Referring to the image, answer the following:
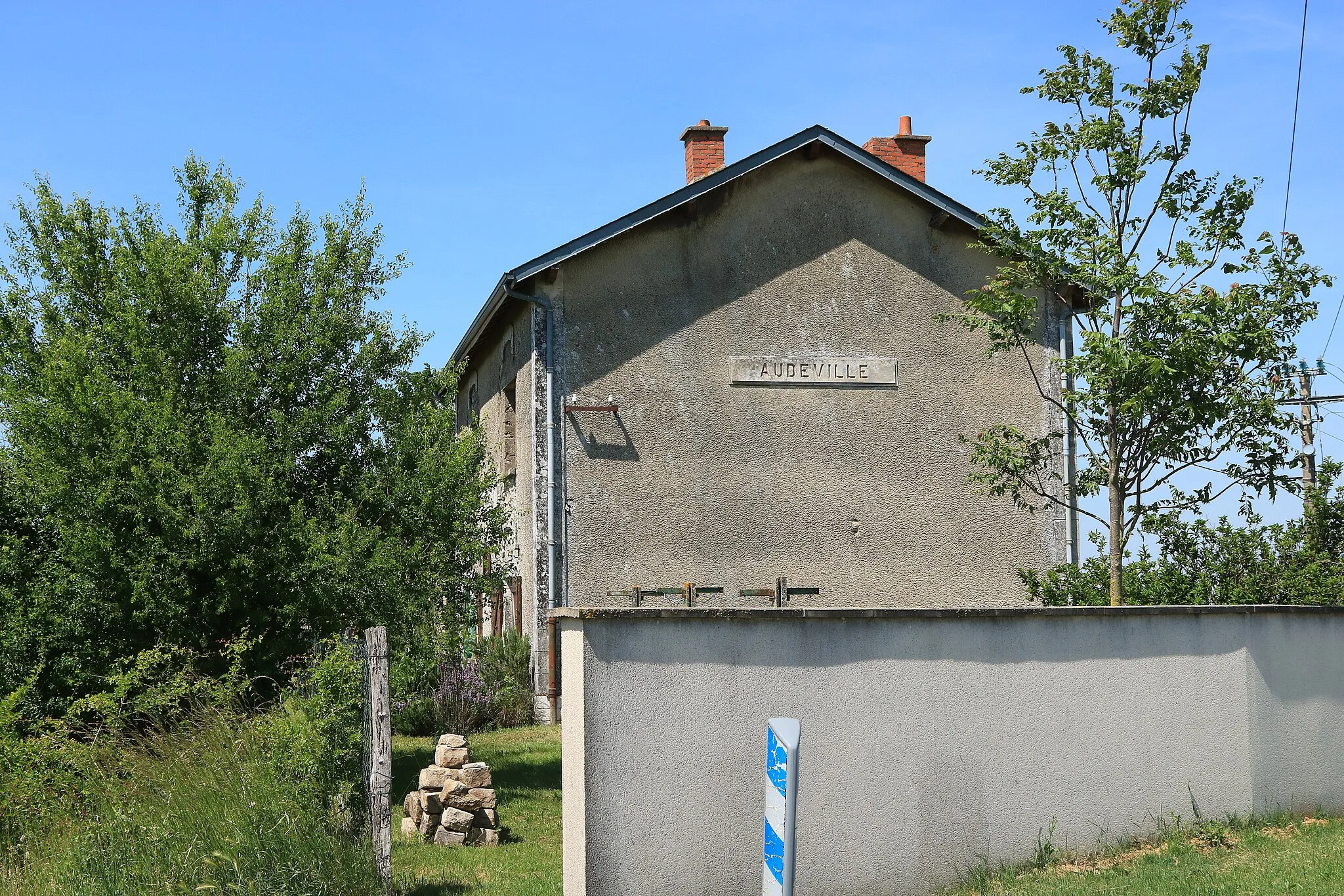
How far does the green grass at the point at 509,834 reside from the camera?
828cm

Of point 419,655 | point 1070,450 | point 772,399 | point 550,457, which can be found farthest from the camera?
point 1070,450

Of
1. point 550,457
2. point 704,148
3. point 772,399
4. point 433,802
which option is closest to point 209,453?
point 433,802

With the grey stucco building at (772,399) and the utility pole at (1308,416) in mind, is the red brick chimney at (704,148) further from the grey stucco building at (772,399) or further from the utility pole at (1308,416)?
the utility pole at (1308,416)

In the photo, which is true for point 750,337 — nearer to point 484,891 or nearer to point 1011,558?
point 1011,558

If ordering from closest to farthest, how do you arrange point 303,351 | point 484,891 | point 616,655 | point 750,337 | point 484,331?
point 616,655
point 484,891
point 303,351
point 750,337
point 484,331

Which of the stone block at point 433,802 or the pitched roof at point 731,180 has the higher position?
the pitched roof at point 731,180

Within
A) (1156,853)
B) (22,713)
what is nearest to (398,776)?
(22,713)

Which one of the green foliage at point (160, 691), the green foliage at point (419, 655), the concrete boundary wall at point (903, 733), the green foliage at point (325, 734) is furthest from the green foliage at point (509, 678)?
the concrete boundary wall at point (903, 733)

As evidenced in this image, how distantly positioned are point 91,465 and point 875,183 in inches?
435

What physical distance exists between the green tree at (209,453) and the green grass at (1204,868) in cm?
649

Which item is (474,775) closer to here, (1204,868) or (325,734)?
(325,734)

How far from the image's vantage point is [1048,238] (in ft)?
37.7

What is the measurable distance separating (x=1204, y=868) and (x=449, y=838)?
5418 mm

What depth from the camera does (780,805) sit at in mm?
4852
